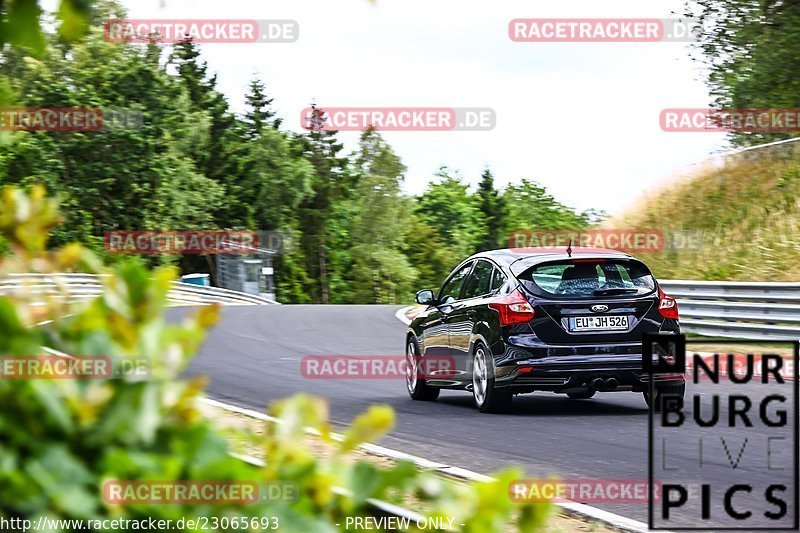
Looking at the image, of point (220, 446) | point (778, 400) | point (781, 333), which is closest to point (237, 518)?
point (220, 446)

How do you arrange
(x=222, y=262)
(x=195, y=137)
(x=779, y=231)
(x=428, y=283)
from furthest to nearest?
1. (x=428, y=283)
2. (x=195, y=137)
3. (x=222, y=262)
4. (x=779, y=231)

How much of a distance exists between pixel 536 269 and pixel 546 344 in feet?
2.65

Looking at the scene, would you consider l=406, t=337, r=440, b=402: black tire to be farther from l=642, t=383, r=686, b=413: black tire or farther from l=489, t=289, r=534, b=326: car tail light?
l=642, t=383, r=686, b=413: black tire

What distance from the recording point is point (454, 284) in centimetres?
1358

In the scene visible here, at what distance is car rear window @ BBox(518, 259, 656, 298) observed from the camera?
1130 centimetres

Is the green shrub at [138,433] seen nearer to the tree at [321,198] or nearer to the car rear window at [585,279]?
the car rear window at [585,279]

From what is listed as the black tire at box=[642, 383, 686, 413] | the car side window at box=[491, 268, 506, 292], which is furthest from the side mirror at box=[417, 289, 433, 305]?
the black tire at box=[642, 383, 686, 413]

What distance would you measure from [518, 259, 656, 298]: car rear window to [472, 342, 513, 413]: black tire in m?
0.84

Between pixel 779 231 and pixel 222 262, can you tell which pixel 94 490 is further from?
pixel 222 262

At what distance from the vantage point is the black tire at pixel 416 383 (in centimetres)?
1330

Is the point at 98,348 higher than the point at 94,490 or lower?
higher

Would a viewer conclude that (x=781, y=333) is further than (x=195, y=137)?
No

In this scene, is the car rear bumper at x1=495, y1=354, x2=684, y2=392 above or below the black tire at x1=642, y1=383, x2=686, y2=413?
above

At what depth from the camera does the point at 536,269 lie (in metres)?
11.5
